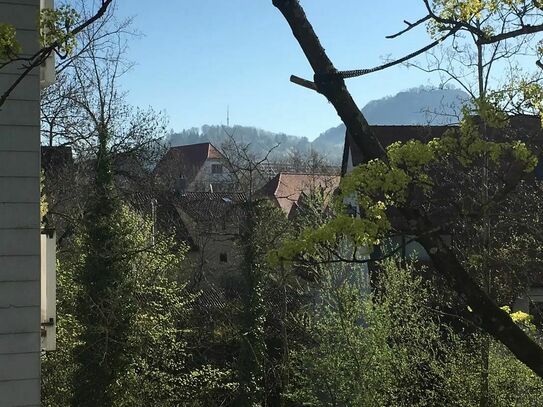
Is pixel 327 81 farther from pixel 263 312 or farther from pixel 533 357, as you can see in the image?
pixel 263 312

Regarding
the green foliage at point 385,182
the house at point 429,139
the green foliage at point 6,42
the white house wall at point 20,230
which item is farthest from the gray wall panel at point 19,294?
the house at point 429,139

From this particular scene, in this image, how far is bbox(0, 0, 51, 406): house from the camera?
449 cm

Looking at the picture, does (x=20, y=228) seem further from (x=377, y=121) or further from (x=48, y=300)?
(x=377, y=121)

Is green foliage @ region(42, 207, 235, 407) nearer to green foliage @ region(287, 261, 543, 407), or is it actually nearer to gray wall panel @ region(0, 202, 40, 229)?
green foliage @ region(287, 261, 543, 407)

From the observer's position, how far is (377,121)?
6427 inches

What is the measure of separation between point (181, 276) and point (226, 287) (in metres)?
2.30

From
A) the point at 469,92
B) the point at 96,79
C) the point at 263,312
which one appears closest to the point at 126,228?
the point at 263,312

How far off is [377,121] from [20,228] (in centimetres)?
16257

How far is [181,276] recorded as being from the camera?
63.3 feet

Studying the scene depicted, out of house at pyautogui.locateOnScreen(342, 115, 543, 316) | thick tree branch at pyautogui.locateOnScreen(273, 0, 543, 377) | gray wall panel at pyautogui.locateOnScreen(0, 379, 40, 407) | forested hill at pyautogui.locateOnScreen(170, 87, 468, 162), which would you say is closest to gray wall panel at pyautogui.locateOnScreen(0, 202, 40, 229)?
gray wall panel at pyautogui.locateOnScreen(0, 379, 40, 407)

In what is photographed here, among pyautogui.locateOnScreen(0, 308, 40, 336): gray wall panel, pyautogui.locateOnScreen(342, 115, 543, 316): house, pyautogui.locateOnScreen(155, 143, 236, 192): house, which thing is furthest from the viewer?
pyautogui.locateOnScreen(155, 143, 236, 192): house

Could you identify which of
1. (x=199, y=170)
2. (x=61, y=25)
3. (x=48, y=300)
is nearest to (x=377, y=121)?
(x=199, y=170)

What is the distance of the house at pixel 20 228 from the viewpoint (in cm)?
449

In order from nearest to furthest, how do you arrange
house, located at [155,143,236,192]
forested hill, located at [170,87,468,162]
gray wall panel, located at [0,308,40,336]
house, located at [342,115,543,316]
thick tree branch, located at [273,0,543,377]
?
thick tree branch, located at [273,0,543,377] → gray wall panel, located at [0,308,40,336] → house, located at [342,115,543,316] → forested hill, located at [170,87,468,162] → house, located at [155,143,236,192]
